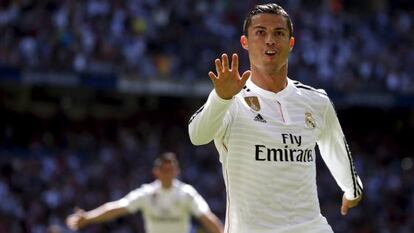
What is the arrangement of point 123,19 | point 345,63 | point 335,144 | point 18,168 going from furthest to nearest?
point 345,63 < point 123,19 < point 18,168 < point 335,144

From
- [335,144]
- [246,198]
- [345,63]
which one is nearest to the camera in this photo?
[246,198]

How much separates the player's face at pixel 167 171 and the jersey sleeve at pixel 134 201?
1.05ft

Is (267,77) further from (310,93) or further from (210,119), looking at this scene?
(210,119)

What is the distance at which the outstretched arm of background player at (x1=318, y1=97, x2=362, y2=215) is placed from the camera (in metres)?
6.31

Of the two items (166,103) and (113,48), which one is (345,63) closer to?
(166,103)

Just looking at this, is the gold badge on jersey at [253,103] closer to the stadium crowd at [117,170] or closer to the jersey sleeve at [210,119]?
the jersey sleeve at [210,119]

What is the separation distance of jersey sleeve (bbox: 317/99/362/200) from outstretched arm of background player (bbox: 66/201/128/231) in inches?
189

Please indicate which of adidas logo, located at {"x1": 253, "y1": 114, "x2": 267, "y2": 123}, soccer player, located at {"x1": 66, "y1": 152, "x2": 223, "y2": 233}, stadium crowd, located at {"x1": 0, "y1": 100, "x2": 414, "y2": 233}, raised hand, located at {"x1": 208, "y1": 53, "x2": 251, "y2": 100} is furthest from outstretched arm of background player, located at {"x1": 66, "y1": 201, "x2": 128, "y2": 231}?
stadium crowd, located at {"x1": 0, "y1": 100, "x2": 414, "y2": 233}

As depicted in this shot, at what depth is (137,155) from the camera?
2586 centimetres

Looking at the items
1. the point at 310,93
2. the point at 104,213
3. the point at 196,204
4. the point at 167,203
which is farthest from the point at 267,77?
the point at 167,203

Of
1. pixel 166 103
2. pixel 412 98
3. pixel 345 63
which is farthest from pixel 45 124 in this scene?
pixel 412 98

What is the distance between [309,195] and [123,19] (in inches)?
848

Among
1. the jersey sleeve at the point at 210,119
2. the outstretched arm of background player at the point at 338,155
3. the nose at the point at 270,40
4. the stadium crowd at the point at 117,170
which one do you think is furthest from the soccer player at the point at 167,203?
the stadium crowd at the point at 117,170

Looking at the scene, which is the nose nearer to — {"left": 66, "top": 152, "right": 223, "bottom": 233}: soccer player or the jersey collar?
the jersey collar
